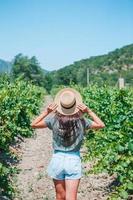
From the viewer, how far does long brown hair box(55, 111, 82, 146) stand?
5.52 metres

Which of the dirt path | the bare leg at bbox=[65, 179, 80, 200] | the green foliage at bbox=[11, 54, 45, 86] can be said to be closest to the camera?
the bare leg at bbox=[65, 179, 80, 200]

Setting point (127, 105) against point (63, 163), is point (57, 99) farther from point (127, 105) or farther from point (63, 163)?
point (127, 105)

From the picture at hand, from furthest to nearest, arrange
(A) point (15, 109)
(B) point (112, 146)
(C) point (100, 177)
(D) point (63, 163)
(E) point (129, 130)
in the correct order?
(A) point (15, 109), (C) point (100, 177), (E) point (129, 130), (B) point (112, 146), (D) point (63, 163)

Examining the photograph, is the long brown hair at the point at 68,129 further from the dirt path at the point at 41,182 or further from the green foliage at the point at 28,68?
the green foliage at the point at 28,68

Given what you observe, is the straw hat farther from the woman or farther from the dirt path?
the dirt path

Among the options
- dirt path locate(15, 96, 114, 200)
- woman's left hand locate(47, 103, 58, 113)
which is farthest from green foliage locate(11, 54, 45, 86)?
woman's left hand locate(47, 103, 58, 113)

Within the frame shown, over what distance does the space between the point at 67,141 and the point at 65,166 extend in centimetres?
28

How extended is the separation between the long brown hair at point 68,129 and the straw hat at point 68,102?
0.19 feet

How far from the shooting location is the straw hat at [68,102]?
552 cm

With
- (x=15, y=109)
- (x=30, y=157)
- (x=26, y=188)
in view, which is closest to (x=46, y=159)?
(x=30, y=157)

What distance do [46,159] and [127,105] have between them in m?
2.73

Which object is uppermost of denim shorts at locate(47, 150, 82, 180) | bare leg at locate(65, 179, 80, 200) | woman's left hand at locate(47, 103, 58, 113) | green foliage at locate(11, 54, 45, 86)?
green foliage at locate(11, 54, 45, 86)

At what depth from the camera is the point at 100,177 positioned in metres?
10.6

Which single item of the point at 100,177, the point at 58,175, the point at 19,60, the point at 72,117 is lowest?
the point at 100,177
